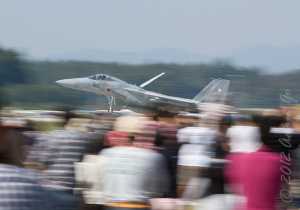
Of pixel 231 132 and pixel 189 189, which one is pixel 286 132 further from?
pixel 189 189

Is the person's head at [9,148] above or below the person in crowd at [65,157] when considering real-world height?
above

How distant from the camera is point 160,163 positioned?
665cm

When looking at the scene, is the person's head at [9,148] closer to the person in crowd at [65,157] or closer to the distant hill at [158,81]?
the person in crowd at [65,157]

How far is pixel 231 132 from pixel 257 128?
2.47ft

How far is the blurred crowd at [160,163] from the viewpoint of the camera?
617 centimetres

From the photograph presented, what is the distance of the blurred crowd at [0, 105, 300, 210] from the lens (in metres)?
6.17

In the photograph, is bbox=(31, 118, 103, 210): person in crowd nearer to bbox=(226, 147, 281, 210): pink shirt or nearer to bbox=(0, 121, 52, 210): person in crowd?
→ bbox=(226, 147, 281, 210): pink shirt

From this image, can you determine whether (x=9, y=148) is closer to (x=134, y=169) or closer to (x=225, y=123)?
(x=134, y=169)

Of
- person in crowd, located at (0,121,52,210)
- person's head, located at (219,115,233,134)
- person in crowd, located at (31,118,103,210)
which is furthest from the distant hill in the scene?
person in crowd, located at (0,121,52,210)

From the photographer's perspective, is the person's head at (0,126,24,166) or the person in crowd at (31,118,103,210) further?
the person in crowd at (31,118,103,210)

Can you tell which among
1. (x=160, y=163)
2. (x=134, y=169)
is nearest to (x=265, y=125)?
(x=160, y=163)

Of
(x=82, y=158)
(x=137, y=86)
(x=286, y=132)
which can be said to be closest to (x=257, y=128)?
(x=82, y=158)

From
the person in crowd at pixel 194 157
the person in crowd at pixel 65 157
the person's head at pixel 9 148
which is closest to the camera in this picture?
the person's head at pixel 9 148

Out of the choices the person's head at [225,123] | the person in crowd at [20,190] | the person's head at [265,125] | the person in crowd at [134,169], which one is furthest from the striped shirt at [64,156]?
the person in crowd at [20,190]
